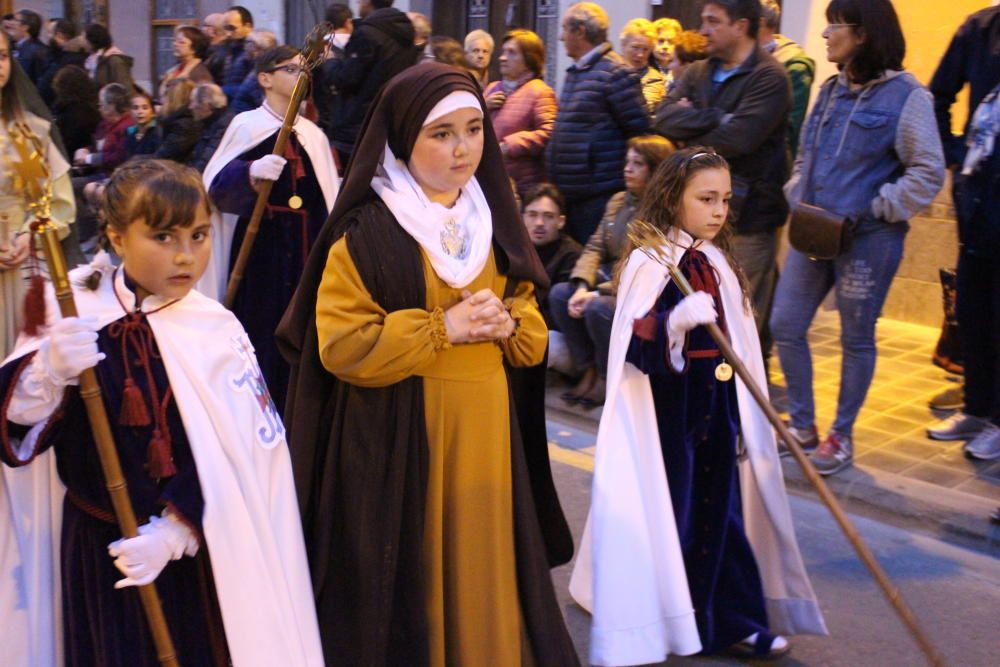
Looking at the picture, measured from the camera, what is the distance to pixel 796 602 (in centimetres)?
392

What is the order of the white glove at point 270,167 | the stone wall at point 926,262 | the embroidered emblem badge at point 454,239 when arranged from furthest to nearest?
the stone wall at point 926,262
the white glove at point 270,167
the embroidered emblem badge at point 454,239

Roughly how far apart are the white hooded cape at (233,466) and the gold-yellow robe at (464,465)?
0.34 m

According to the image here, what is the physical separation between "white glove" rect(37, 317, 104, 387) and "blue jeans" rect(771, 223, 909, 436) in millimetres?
4056

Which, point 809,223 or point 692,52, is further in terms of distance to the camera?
point 692,52

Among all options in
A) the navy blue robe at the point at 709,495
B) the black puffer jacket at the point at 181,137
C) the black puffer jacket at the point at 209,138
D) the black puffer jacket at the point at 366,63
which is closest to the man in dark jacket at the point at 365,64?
the black puffer jacket at the point at 366,63

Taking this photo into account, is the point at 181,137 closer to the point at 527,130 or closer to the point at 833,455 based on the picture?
the point at 527,130

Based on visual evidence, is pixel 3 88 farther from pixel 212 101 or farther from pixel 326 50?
pixel 212 101

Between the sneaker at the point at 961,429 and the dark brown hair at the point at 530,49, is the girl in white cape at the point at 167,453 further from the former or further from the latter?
the dark brown hair at the point at 530,49

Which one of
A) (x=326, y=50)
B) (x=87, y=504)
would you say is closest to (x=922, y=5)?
(x=326, y=50)

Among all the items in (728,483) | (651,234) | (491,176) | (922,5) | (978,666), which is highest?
(922,5)

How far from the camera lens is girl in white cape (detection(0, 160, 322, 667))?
8.51ft

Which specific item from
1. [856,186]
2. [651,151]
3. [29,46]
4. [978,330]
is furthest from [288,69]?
[29,46]

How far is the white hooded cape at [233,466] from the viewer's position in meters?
2.63

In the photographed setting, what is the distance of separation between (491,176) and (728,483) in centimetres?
135
